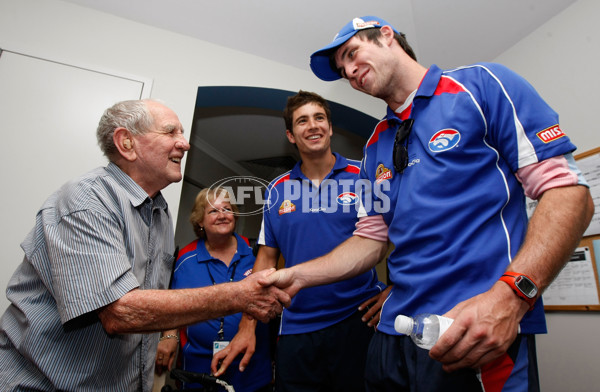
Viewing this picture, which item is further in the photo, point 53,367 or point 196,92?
point 196,92

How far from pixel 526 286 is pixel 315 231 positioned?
3.84 feet

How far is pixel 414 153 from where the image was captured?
1.09 m

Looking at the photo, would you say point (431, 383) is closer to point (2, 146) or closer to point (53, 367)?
point (53, 367)

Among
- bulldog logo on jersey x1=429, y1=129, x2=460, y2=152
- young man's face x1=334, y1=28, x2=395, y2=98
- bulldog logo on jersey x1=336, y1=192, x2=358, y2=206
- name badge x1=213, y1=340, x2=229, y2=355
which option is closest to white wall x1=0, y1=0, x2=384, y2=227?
name badge x1=213, y1=340, x2=229, y2=355

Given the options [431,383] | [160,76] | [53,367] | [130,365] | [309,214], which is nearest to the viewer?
[431,383]

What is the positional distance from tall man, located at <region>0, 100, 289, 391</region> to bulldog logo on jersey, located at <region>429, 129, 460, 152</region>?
28.1 inches

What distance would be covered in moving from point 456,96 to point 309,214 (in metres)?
1.01

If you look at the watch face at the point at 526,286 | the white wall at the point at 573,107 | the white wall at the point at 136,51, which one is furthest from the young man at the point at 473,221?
the white wall at the point at 136,51

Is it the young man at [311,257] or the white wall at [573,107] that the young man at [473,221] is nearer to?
the young man at [311,257]

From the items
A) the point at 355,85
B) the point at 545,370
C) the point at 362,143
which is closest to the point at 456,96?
the point at 355,85

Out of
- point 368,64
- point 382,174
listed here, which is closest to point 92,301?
point 382,174

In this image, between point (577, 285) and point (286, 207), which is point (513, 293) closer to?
point (286, 207)

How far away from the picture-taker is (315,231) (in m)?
1.83

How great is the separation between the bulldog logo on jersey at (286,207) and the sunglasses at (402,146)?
2.92 ft
